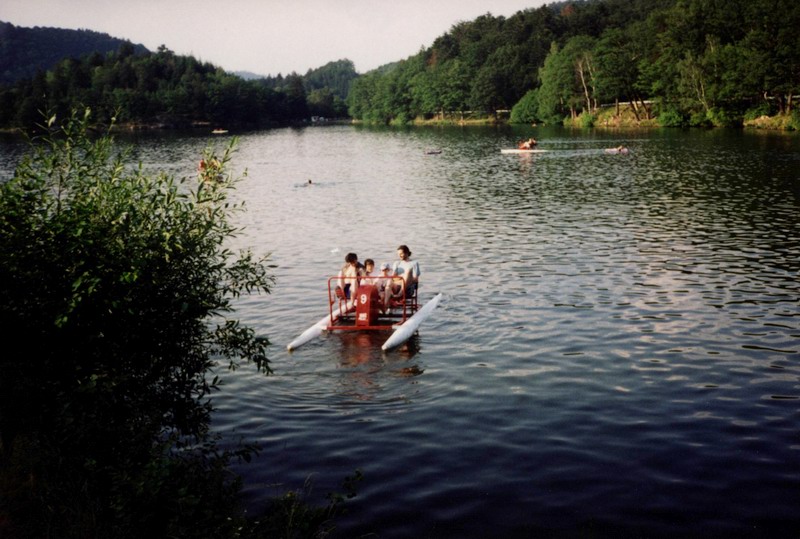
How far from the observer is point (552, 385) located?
1573 centimetres

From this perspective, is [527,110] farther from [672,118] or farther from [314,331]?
[314,331]

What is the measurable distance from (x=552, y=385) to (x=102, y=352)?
9.77 m

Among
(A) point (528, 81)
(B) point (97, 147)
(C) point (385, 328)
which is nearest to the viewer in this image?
(B) point (97, 147)

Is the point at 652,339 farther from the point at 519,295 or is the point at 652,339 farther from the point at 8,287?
the point at 8,287

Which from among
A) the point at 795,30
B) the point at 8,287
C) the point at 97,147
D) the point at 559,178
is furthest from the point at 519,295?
the point at 795,30

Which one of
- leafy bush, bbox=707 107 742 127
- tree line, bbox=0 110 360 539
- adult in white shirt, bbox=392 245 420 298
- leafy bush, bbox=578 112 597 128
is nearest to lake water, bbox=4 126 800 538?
adult in white shirt, bbox=392 245 420 298

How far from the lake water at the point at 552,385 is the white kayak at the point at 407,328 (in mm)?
350

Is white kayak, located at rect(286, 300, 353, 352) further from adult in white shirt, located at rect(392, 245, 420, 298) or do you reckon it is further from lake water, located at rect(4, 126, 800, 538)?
adult in white shirt, located at rect(392, 245, 420, 298)

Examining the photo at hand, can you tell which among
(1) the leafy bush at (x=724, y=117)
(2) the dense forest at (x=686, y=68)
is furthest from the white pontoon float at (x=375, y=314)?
(1) the leafy bush at (x=724, y=117)

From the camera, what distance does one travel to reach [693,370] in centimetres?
1627

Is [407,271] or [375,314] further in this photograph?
[407,271]

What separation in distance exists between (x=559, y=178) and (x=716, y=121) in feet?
192

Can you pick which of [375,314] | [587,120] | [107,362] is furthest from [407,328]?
[587,120]

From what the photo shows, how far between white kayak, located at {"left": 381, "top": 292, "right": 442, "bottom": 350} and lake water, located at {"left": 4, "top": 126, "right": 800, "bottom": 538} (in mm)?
350
